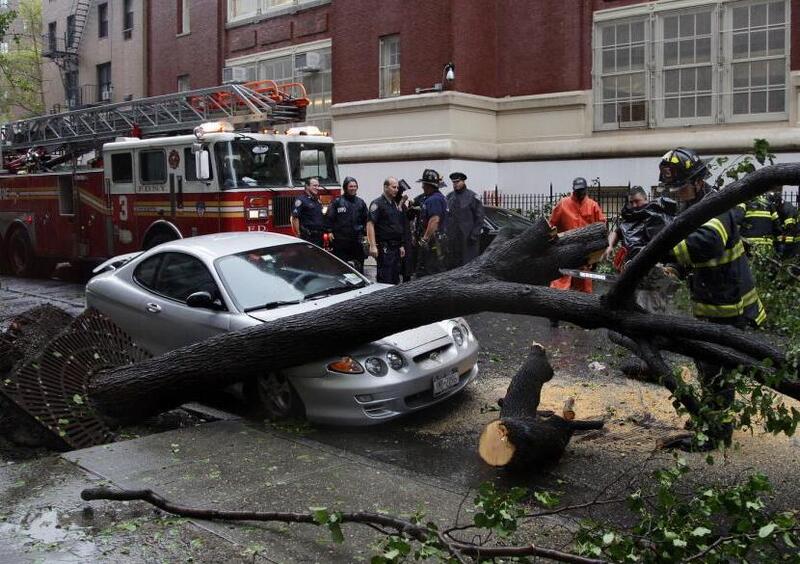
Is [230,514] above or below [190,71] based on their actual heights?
below

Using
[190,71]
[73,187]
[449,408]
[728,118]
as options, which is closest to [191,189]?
[73,187]

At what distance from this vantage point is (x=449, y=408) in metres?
6.79

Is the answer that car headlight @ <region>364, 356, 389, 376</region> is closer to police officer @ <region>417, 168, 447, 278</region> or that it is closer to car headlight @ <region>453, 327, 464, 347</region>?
car headlight @ <region>453, 327, 464, 347</region>

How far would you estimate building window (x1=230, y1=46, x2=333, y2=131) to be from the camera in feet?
74.5

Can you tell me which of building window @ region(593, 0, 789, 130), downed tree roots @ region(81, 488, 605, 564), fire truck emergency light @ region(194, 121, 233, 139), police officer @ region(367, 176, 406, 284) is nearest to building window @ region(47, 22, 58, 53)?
building window @ region(593, 0, 789, 130)

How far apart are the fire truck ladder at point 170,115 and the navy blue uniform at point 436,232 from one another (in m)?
3.04

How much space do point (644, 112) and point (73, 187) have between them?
1150 cm

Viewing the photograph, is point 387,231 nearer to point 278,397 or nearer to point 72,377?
point 278,397

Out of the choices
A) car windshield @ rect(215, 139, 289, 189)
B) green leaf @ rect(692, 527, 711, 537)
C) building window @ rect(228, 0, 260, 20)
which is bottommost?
Result: green leaf @ rect(692, 527, 711, 537)

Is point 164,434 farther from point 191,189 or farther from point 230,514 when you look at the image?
point 191,189

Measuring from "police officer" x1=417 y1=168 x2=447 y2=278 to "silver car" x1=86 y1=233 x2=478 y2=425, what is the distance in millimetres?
4072

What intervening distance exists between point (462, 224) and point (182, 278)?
519 cm

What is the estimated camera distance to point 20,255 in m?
17.5

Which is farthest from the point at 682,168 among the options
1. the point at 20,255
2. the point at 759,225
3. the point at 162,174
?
the point at 20,255
